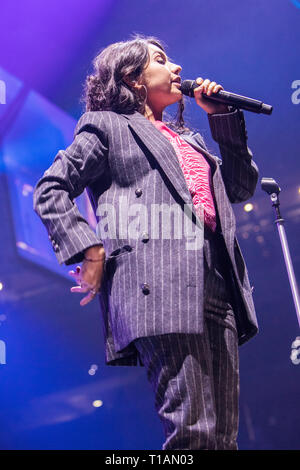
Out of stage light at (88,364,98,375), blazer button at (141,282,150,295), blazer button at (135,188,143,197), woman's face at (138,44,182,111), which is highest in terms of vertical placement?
woman's face at (138,44,182,111)

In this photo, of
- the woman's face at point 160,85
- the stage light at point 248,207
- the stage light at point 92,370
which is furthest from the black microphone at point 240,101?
the stage light at point 92,370

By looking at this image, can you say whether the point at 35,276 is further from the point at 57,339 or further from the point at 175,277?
the point at 175,277

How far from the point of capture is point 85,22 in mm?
3057

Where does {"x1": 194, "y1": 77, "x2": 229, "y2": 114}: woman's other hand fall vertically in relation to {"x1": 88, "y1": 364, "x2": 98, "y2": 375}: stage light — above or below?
above

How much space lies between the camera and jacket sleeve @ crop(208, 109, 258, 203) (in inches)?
54.4

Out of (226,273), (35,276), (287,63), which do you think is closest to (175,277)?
(226,273)

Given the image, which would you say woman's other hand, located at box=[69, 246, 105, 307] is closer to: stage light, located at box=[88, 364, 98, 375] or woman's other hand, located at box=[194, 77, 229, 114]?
woman's other hand, located at box=[194, 77, 229, 114]

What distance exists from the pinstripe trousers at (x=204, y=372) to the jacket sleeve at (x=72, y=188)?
→ 0.26m

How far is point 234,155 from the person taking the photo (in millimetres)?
1427

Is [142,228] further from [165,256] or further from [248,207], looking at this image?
[248,207]

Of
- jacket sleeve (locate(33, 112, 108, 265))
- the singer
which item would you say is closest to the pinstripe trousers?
the singer

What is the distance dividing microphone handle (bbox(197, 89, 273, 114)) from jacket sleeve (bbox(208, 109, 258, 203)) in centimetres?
3

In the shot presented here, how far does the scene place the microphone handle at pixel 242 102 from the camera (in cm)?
133

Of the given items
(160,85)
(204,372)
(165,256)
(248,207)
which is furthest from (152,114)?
(248,207)
